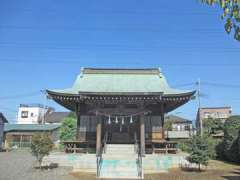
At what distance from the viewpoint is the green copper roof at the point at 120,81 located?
2022 cm

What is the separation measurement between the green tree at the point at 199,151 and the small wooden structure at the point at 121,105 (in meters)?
3.45

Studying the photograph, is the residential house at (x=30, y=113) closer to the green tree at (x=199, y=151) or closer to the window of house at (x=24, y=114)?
the window of house at (x=24, y=114)

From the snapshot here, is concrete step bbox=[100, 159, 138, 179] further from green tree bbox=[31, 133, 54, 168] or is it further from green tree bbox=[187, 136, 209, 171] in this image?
green tree bbox=[31, 133, 54, 168]

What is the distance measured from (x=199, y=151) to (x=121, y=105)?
7.18 meters

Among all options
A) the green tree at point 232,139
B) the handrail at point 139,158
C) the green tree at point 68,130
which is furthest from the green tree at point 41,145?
the green tree at point 68,130

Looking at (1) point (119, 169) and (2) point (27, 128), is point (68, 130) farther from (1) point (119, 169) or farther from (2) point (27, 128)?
(1) point (119, 169)

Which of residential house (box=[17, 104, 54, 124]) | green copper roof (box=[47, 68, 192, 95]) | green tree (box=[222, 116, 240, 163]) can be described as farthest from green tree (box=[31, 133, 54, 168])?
residential house (box=[17, 104, 54, 124])

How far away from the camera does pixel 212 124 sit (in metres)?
42.2

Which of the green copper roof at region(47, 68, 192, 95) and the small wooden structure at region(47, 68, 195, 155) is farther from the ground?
the green copper roof at region(47, 68, 192, 95)

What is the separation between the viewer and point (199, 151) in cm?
1391

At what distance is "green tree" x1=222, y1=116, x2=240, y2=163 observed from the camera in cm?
1902

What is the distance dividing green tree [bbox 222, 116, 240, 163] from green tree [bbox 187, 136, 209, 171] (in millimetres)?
6361

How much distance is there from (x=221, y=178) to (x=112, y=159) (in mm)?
6302

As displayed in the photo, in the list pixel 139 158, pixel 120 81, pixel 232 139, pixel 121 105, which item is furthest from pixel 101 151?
pixel 232 139
